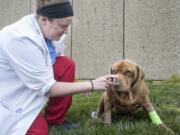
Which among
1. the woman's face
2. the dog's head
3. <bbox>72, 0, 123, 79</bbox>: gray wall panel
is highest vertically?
the woman's face

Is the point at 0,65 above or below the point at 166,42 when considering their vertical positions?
above

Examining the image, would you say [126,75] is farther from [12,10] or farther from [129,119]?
[12,10]

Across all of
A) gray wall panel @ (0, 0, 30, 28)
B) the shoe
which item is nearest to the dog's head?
the shoe

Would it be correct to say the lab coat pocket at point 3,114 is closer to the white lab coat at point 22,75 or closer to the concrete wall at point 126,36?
the white lab coat at point 22,75

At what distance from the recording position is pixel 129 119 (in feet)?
19.6

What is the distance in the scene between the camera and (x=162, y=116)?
19.7 ft

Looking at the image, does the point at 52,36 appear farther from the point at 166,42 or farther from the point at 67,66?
the point at 166,42

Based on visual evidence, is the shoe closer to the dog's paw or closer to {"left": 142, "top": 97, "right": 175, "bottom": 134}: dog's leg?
the dog's paw

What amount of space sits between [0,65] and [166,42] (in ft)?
20.3

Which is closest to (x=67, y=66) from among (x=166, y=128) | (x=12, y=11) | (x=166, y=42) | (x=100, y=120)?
(x=100, y=120)

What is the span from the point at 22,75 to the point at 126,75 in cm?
151

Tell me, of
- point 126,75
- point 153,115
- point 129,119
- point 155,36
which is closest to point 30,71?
point 126,75

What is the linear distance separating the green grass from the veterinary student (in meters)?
1.03

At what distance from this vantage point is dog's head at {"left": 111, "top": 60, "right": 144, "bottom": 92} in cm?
535
